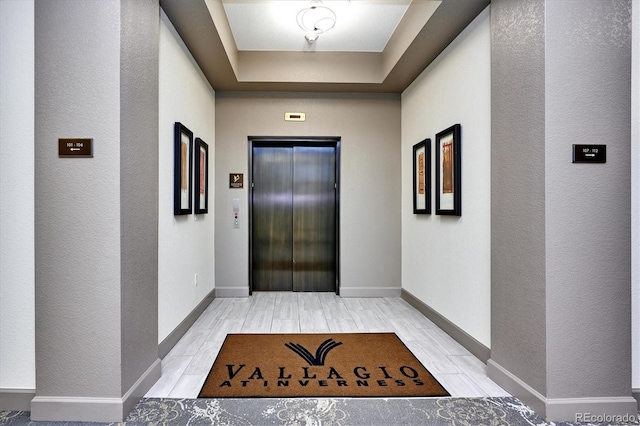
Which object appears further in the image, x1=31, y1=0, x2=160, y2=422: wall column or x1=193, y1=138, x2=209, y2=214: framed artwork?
x1=193, y1=138, x2=209, y2=214: framed artwork

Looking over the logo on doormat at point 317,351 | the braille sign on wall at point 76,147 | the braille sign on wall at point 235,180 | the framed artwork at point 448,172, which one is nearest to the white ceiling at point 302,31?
the framed artwork at point 448,172

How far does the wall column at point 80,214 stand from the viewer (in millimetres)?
1973

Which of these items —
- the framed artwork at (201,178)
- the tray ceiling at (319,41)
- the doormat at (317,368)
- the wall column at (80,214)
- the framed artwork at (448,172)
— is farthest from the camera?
the framed artwork at (201,178)

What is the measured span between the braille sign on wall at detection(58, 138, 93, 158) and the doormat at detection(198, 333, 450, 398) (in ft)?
5.41

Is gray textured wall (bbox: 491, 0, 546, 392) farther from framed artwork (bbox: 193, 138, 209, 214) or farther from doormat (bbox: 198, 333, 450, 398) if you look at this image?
framed artwork (bbox: 193, 138, 209, 214)

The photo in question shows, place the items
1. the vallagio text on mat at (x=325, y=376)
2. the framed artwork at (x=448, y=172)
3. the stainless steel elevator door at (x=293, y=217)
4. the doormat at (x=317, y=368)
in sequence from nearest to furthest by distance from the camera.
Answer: the doormat at (x=317, y=368) < the vallagio text on mat at (x=325, y=376) < the framed artwork at (x=448, y=172) < the stainless steel elevator door at (x=293, y=217)

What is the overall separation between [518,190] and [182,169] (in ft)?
9.07

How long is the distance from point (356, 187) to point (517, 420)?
3.40m

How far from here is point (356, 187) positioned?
4.96m

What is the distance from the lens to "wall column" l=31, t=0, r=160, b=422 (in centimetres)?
197

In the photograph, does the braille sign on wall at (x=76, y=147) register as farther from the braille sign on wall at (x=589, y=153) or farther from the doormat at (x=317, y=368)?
the braille sign on wall at (x=589, y=153)

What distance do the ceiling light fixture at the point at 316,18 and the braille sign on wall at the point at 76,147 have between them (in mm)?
2370

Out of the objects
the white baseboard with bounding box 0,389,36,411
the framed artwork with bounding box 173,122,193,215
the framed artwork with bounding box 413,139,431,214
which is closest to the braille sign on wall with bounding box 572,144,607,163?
the framed artwork with bounding box 413,139,431,214
